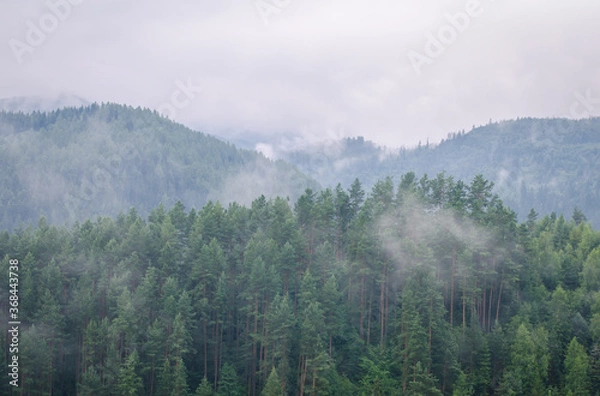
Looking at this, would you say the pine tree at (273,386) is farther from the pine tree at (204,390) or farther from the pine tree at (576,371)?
the pine tree at (576,371)

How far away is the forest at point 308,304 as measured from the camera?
55.7 meters

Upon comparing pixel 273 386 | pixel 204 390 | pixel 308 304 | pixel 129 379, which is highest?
pixel 308 304

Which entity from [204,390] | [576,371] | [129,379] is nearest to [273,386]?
[204,390]

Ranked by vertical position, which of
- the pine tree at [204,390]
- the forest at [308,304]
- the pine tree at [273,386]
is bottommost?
the pine tree at [204,390]

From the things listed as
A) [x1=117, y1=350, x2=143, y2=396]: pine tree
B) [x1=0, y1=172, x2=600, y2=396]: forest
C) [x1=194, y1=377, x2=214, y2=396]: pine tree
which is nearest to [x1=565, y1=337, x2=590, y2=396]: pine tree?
[x1=0, y1=172, x2=600, y2=396]: forest

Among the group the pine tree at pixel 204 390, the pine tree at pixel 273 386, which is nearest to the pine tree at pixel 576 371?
the pine tree at pixel 273 386

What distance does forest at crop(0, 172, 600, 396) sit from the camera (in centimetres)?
5566

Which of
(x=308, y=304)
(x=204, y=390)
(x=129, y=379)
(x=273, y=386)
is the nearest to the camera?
(x=273, y=386)

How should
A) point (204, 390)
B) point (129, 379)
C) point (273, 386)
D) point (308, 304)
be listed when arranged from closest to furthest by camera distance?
point (273, 386), point (129, 379), point (204, 390), point (308, 304)

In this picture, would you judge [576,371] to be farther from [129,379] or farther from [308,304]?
[129,379]

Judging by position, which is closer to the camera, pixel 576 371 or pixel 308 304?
pixel 576 371

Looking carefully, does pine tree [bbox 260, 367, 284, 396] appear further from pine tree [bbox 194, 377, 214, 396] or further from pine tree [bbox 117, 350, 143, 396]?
pine tree [bbox 117, 350, 143, 396]

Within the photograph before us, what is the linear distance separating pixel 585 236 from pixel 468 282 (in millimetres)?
32820

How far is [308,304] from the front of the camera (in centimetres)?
5975
